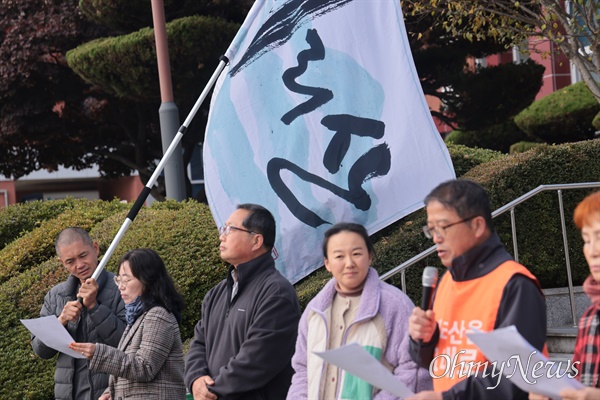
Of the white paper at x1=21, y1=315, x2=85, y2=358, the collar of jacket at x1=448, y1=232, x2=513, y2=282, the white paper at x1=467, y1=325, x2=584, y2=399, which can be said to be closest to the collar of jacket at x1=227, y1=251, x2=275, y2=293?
the white paper at x1=21, y1=315, x2=85, y2=358

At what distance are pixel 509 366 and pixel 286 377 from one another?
1759 mm

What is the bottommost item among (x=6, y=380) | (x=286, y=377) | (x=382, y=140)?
(x=6, y=380)

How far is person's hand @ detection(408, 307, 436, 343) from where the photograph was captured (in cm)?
344

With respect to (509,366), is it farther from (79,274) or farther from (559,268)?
(559,268)

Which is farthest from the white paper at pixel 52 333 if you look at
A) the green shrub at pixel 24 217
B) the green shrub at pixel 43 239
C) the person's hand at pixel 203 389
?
the green shrub at pixel 24 217

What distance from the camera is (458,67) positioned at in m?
15.0

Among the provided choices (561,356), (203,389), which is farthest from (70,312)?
(561,356)

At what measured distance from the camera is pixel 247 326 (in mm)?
4562

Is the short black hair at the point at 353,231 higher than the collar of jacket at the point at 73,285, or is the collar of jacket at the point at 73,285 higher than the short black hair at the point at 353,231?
the short black hair at the point at 353,231

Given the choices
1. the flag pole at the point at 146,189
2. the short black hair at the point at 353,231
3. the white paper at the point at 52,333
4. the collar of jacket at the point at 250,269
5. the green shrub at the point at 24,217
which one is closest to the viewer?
the short black hair at the point at 353,231

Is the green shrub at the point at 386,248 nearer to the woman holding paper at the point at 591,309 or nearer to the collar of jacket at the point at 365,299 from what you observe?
the collar of jacket at the point at 365,299

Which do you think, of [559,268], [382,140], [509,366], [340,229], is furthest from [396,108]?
[509,366]

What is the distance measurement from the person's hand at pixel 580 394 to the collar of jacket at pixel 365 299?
120 centimetres

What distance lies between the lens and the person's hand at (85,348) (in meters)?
4.90
